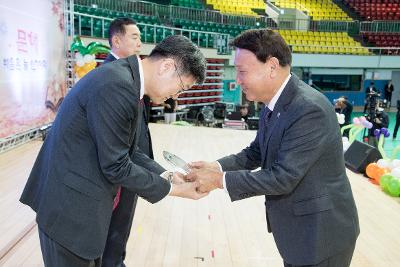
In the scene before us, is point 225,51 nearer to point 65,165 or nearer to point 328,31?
point 328,31

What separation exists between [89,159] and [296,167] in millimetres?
712

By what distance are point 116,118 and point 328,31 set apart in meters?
17.3

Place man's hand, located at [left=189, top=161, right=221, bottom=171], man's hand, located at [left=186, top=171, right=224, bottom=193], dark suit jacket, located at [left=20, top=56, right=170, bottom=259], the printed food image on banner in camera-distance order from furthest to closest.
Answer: the printed food image on banner, man's hand, located at [left=189, top=161, right=221, bottom=171], man's hand, located at [left=186, top=171, right=224, bottom=193], dark suit jacket, located at [left=20, top=56, right=170, bottom=259]

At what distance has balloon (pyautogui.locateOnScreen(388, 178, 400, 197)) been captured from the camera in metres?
4.43

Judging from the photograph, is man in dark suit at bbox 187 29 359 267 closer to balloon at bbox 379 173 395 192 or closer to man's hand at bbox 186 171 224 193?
man's hand at bbox 186 171 224 193

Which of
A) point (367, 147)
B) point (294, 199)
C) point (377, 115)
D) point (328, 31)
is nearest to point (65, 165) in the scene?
point (294, 199)

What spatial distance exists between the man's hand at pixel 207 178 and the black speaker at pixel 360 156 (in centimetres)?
411

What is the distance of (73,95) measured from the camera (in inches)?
53.6

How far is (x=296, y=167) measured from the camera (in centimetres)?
140

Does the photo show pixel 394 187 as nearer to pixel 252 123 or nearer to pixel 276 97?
pixel 276 97

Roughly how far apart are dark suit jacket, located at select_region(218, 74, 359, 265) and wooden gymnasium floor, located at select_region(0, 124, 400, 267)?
144cm

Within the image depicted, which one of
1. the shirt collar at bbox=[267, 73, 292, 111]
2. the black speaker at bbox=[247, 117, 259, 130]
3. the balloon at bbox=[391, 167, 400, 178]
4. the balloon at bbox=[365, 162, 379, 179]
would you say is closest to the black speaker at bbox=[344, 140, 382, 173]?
the balloon at bbox=[365, 162, 379, 179]

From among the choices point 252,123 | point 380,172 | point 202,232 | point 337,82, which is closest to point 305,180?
point 202,232

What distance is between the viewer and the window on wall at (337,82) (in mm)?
17781
